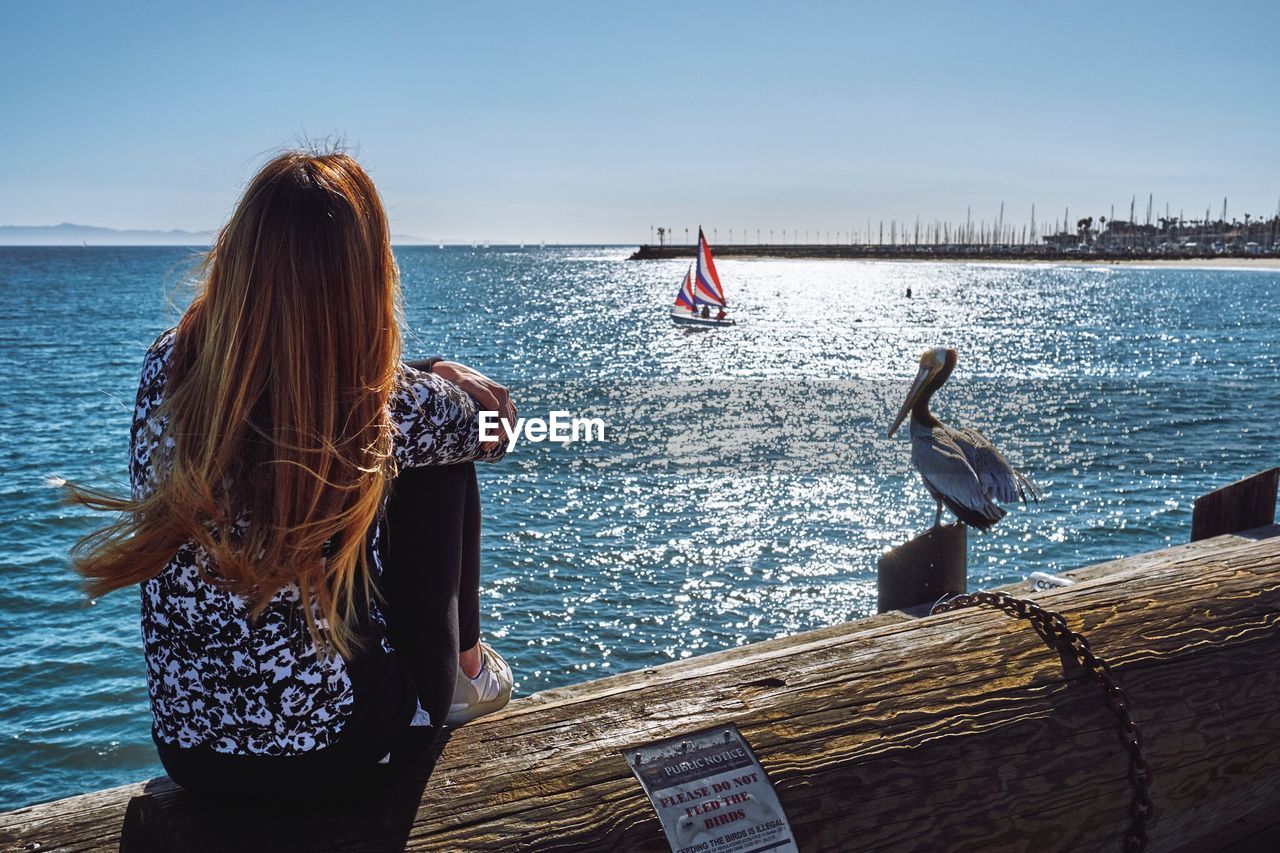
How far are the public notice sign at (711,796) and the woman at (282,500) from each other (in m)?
0.50

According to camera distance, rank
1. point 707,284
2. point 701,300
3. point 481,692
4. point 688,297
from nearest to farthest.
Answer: point 481,692
point 707,284
point 701,300
point 688,297

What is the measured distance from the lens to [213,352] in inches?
69.1

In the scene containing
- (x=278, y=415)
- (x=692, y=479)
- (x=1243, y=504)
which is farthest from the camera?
(x=692, y=479)

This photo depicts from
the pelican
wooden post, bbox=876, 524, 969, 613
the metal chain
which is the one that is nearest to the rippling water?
the metal chain

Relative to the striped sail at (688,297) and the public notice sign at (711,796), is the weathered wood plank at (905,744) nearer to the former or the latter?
the public notice sign at (711,796)

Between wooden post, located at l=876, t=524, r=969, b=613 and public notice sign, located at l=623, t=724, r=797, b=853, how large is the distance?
2.36 m

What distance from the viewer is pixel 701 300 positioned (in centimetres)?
6009

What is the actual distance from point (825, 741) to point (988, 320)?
67163 millimetres

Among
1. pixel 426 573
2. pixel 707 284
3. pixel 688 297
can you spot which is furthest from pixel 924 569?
pixel 688 297

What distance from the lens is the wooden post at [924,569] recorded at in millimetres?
4352

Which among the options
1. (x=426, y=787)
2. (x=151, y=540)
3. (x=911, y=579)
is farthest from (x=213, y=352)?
(x=911, y=579)

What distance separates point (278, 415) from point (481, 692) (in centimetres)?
96

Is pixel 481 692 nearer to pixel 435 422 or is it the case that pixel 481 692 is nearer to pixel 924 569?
pixel 435 422

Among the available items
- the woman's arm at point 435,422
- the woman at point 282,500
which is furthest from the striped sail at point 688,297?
the woman at point 282,500
